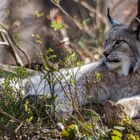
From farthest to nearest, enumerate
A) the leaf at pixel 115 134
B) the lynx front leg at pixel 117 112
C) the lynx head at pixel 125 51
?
the lynx head at pixel 125 51
the lynx front leg at pixel 117 112
the leaf at pixel 115 134

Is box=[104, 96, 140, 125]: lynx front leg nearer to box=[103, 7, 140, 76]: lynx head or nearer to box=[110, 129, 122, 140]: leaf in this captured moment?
box=[110, 129, 122, 140]: leaf

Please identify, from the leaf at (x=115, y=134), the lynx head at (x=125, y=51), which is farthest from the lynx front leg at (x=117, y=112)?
the lynx head at (x=125, y=51)

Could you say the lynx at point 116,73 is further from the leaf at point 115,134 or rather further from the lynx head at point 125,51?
the leaf at point 115,134

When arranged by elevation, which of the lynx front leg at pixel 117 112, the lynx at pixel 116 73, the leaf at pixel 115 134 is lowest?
the leaf at pixel 115 134

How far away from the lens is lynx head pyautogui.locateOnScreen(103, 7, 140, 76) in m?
6.11

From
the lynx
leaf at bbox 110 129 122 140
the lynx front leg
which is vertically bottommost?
leaf at bbox 110 129 122 140

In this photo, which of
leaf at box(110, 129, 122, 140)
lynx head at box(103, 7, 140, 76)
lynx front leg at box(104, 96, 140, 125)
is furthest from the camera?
lynx head at box(103, 7, 140, 76)

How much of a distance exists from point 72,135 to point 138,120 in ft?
2.51

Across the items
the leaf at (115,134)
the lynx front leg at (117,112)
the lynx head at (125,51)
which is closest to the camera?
the leaf at (115,134)

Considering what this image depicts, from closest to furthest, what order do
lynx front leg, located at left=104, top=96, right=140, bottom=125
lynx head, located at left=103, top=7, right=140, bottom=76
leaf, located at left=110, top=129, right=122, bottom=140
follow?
leaf, located at left=110, top=129, right=122, bottom=140
lynx front leg, located at left=104, top=96, right=140, bottom=125
lynx head, located at left=103, top=7, right=140, bottom=76

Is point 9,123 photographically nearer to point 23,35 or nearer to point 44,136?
point 44,136

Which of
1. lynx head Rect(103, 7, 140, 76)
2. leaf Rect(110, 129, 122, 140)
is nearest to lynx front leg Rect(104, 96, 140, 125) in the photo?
leaf Rect(110, 129, 122, 140)

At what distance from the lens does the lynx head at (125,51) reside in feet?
20.1

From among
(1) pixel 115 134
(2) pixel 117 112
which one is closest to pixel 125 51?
(2) pixel 117 112
